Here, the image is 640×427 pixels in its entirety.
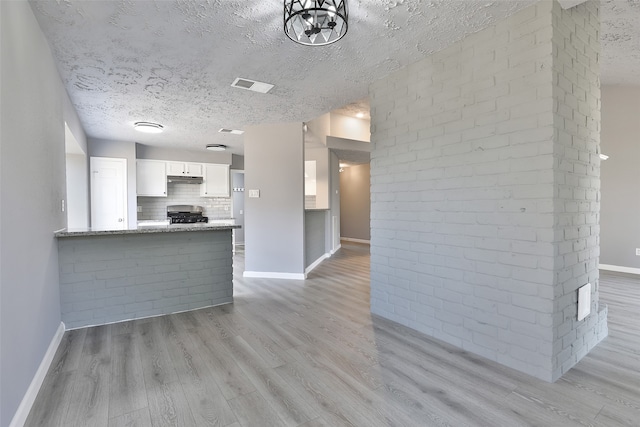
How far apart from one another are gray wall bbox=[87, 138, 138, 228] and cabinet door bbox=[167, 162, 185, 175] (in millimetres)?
792

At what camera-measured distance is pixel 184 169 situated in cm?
697

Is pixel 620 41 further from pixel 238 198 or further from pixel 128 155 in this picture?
pixel 238 198

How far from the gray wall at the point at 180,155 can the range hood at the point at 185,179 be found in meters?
0.39

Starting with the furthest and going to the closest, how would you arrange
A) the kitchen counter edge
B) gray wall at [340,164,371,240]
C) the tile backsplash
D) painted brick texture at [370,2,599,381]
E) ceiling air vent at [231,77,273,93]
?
Result: gray wall at [340,164,371,240], the tile backsplash, ceiling air vent at [231,77,273,93], the kitchen counter edge, painted brick texture at [370,2,599,381]

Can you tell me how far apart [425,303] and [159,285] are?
106 inches

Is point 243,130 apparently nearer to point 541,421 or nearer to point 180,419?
point 180,419

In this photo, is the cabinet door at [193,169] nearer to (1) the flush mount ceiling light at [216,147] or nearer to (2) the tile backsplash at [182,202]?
(2) the tile backsplash at [182,202]

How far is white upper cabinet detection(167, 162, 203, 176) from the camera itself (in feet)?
22.4

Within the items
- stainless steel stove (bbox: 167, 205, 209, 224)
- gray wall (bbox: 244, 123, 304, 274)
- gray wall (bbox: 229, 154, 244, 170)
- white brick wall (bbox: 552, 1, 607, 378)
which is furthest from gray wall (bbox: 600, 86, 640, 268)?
stainless steel stove (bbox: 167, 205, 209, 224)

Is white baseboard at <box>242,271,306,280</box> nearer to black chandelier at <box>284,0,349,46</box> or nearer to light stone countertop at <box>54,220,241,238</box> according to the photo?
light stone countertop at <box>54,220,241,238</box>

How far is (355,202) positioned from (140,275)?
740cm

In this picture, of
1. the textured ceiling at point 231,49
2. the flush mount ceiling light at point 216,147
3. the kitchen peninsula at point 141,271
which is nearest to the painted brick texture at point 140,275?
the kitchen peninsula at point 141,271

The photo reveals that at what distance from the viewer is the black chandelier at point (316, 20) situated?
1610 mm

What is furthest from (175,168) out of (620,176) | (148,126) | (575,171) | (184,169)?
(620,176)
